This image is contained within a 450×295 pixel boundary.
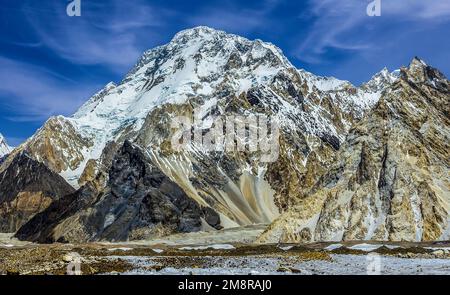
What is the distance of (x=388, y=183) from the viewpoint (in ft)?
458

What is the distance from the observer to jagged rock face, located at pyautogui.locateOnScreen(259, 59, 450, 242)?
428 ft

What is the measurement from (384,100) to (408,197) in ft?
117

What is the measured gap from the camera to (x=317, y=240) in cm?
13838

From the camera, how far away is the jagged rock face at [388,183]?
131m
